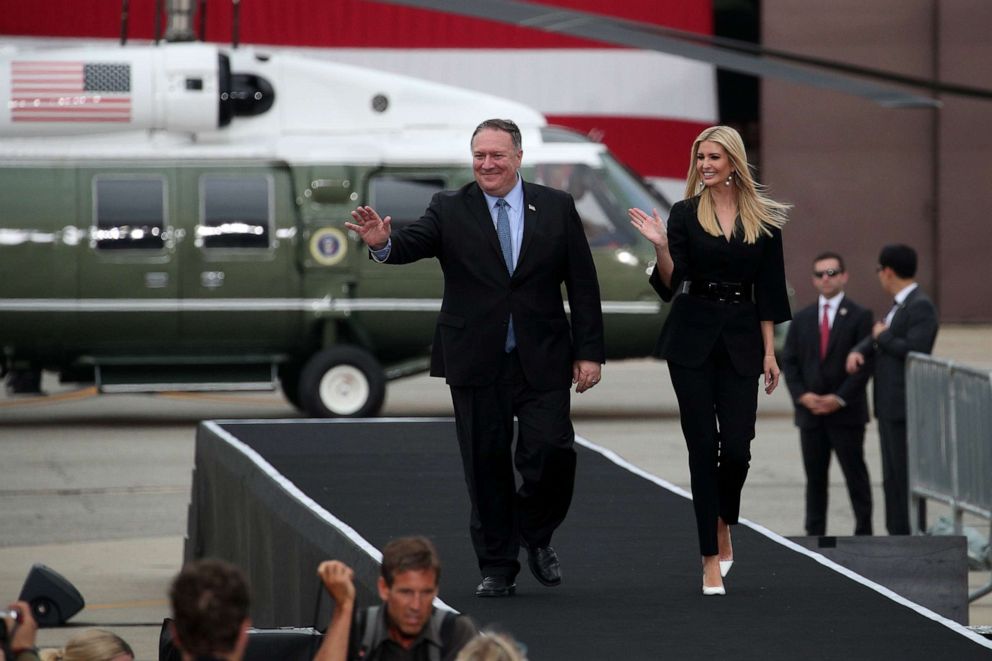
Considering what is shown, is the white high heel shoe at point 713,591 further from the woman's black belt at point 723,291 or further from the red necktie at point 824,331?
the red necktie at point 824,331

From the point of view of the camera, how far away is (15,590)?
1035 cm

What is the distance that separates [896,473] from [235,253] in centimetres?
771

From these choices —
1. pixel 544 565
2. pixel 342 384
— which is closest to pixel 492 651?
pixel 544 565

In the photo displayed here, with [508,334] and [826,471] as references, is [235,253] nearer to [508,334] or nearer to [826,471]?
[826,471]

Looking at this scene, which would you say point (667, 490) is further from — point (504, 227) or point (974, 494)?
point (504, 227)

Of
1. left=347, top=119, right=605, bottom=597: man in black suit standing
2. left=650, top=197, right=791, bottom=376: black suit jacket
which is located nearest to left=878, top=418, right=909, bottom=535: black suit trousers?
left=650, top=197, right=791, bottom=376: black suit jacket

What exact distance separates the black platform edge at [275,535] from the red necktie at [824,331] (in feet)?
5.28

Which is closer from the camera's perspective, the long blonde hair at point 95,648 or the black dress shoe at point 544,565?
the long blonde hair at point 95,648

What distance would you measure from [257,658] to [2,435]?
1238cm

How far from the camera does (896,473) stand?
11.6 m

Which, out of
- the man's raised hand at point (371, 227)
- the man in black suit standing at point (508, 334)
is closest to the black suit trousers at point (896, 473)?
the man in black suit standing at point (508, 334)

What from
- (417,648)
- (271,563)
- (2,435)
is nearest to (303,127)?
(2,435)

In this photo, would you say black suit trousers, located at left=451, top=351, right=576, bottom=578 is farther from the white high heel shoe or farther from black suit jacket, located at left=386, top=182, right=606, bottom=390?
the white high heel shoe

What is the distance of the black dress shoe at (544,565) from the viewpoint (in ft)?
22.9
